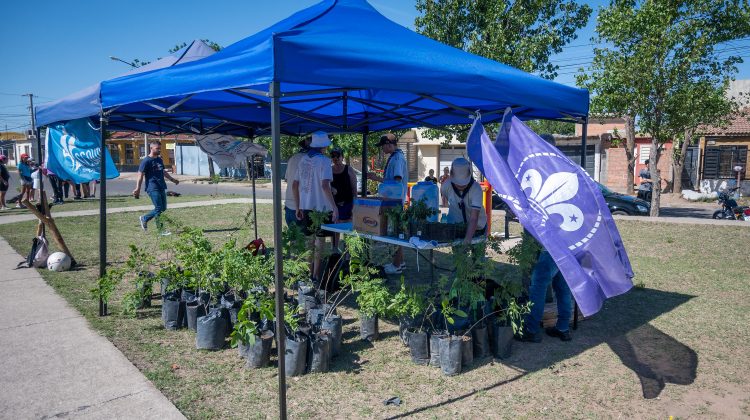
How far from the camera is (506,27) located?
43.8ft

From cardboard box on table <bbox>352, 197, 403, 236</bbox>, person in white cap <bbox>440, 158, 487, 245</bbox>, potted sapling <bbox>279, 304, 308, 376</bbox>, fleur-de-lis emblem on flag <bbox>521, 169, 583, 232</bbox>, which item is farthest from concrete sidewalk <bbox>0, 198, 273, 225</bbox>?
fleur-de-lis emblem on flag <bbox>521, 169, 583, 232</bbox>

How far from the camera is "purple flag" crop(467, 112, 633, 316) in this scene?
11.6 ft

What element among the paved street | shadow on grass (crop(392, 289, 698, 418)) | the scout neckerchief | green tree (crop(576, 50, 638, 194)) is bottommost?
shadow on grass (crop(392, 289, 698, 418))

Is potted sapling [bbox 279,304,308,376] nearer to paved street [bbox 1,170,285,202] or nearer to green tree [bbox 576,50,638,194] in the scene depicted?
green tree [bbox 576,50,638,194]

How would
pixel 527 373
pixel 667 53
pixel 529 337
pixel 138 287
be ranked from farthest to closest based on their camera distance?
1. pixel 667 53
2. pixel 138 287
3. pixel 529 337
4. pixel 527 373

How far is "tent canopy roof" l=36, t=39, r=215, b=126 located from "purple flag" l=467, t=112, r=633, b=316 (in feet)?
10.9

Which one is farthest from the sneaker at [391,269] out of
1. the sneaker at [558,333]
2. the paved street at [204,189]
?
the paved street at [204,189]

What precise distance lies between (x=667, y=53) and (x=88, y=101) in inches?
499

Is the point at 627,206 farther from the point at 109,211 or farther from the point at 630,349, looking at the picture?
the point at 109,211

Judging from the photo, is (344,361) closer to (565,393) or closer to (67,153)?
(565,393)

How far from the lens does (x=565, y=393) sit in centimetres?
369

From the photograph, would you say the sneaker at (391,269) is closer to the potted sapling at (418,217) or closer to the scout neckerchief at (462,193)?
the potted sapling at (418,217)

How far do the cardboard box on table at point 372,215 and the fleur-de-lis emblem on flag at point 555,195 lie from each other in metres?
1.67

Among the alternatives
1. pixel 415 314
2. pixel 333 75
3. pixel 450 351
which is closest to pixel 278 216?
pixel 333 75
